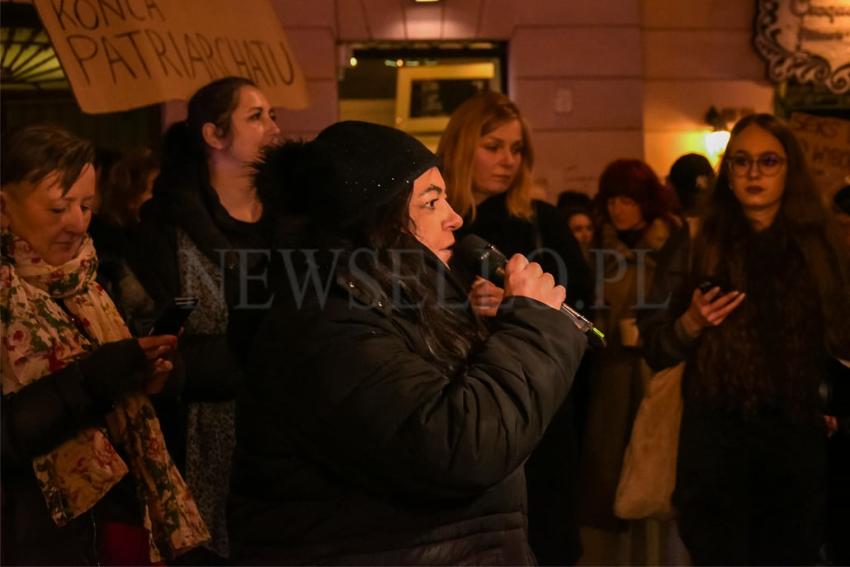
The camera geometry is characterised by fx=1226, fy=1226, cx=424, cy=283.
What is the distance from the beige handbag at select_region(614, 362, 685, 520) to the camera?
4.02 m

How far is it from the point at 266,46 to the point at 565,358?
2748 mm

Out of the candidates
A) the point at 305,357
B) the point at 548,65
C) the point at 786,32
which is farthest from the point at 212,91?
the point at 786,32

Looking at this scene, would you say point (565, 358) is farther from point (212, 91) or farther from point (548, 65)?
point (548, 65)

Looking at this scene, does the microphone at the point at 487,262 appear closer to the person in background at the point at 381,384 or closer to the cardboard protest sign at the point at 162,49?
the person in background at the point at 381,384

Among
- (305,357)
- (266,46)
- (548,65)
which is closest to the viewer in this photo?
(305,357)

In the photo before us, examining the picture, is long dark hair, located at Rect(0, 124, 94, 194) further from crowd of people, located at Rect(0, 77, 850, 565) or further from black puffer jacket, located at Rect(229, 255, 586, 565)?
black puffer jacket, located at Rect(229, 255, 586, 565)

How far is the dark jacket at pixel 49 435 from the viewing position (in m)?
2.63

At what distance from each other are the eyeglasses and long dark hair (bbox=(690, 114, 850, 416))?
41 millimetres

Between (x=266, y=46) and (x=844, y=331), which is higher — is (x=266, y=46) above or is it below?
above

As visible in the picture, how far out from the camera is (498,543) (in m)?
2.24

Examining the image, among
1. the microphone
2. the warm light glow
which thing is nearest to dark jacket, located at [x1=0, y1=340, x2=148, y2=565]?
the microphone

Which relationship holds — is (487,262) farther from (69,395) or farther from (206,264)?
(206,264)

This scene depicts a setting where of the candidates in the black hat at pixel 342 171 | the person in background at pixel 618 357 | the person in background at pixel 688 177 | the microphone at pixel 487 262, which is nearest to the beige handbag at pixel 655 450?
the person in background at pixel 618 357

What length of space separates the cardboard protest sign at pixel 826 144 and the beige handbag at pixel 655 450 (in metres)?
2.40
